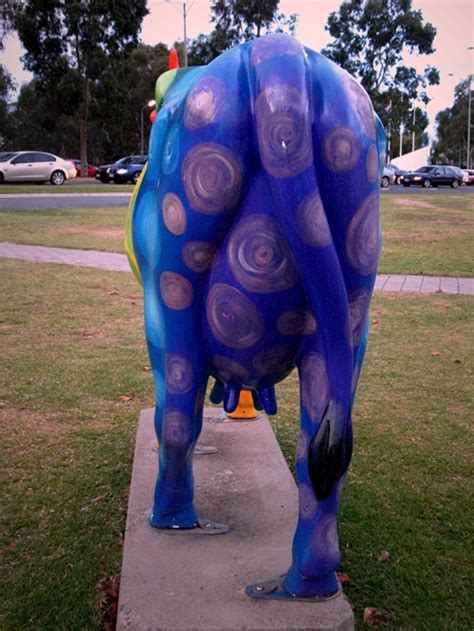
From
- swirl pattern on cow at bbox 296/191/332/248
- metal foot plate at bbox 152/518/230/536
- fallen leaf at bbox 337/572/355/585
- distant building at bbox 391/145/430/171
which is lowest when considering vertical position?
fallen leaf at bbox 337/572/355/585

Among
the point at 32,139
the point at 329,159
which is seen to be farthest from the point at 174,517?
the point at 32,139

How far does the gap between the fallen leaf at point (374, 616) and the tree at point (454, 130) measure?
80945 mm

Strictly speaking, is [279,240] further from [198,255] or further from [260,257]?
[198,255]

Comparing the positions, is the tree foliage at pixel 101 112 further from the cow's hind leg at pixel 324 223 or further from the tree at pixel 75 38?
the cow's hind leg at pixel 324 223

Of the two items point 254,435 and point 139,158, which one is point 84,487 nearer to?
point 254,435

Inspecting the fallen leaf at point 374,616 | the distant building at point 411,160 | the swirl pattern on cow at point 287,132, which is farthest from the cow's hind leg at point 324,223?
the distant building at point 411,160

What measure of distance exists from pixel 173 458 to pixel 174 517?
334mm

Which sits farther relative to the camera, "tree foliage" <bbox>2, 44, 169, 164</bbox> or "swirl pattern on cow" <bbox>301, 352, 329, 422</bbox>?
"tree foliage" <bbox>2, 44, 169, 164</bbox>

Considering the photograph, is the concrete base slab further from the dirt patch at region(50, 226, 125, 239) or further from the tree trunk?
Answer: the tree trunk

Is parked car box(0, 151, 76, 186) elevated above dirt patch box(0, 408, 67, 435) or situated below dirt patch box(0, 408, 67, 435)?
above

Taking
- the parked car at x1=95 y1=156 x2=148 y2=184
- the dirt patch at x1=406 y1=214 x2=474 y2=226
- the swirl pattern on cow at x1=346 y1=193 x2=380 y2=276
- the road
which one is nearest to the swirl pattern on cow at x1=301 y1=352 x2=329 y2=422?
the swirl pattern on cow at x1=346 y1=193 x2=380 y2=276

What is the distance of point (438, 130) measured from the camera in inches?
3706

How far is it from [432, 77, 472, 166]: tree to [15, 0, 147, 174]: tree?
1983 inches

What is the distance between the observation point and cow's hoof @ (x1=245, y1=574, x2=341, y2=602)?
7.41ft
